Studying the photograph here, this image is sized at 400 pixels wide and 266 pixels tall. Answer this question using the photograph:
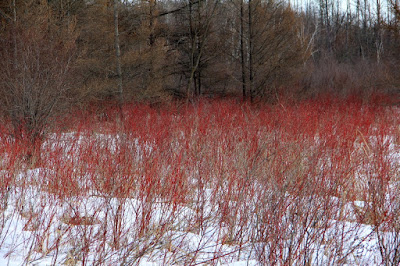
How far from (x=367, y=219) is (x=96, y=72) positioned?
9.96 meters

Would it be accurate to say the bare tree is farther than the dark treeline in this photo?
No

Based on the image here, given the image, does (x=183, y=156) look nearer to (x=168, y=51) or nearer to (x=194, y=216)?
(x=194, y=216)

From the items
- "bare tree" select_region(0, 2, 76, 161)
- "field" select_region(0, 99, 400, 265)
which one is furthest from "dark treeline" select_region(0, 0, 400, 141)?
"field" select_region(0, 99, 400, 265)

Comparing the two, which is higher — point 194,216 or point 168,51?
point 168,51

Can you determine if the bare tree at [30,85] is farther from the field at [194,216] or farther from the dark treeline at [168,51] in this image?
the field at [194,216]

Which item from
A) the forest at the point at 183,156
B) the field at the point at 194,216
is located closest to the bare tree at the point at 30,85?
the forest at the point at 183,156

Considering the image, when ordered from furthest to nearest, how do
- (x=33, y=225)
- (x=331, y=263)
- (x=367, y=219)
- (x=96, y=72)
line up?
(x=96, y=72), (x=367, y=219), (x=33, y=225), (x=331, y=263)

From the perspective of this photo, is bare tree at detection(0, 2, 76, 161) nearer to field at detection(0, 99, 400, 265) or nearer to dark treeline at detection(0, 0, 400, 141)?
dark treeline at detection(0, 0, 400, 141)

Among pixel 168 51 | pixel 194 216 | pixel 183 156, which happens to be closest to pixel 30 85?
pixel 183 156

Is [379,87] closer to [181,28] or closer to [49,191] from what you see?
→ [181,28]

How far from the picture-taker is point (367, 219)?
10.6 feet

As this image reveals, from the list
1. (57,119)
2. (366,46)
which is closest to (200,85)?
(57,119)

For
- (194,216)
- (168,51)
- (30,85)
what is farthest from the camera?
(168,51)

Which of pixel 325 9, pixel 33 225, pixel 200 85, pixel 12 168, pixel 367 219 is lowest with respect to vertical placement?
pixel 367 219
